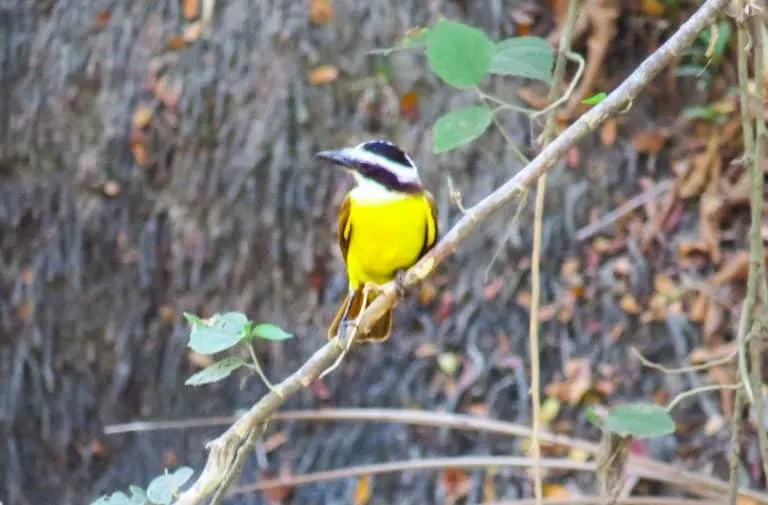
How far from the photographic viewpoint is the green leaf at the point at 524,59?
1.68 m

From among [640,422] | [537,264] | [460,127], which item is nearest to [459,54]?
[460,127]

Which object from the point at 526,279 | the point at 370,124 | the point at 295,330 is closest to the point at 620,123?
the point at 526,279

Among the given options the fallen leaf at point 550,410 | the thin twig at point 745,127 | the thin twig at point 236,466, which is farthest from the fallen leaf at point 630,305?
the thin twig at point 236,466

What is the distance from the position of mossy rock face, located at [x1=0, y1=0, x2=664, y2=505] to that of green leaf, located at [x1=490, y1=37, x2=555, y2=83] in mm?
2019

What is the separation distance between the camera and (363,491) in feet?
11.8

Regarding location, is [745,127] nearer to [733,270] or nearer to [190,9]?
[733,270]

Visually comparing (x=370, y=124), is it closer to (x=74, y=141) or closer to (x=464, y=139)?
(x=74, y=141)

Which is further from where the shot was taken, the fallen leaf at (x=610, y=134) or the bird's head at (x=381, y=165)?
the fallen leaf at (x=610, y=134)

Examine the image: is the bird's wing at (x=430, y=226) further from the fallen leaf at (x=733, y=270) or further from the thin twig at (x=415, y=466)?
the fallen leaf at (x=733, y=270)

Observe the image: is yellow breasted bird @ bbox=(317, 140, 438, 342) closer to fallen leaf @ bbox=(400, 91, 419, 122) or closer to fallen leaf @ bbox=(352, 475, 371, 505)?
fallen leaf @ bbox=(352, 475, 371, 505)

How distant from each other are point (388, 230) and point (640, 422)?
0.91 metres

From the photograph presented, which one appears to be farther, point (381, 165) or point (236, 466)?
point (381, 165)

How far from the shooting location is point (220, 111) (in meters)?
3.98

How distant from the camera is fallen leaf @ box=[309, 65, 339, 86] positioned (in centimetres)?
392
